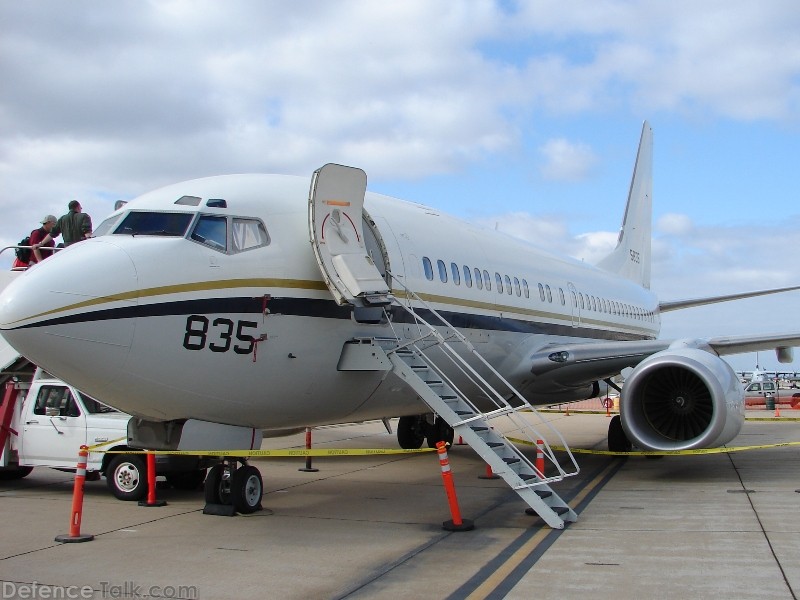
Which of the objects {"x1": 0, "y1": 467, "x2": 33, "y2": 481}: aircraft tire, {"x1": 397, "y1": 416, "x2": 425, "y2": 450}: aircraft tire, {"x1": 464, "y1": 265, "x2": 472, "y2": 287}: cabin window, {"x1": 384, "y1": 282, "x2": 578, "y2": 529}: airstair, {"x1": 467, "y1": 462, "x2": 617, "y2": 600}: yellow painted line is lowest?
{"x1": 0, "y1": 467, "x2": 33, "y2": 481}: aircraft tire

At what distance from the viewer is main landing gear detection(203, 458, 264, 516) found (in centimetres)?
920

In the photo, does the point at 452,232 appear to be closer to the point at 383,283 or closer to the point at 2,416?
the point at 383,283

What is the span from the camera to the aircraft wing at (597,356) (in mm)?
13281

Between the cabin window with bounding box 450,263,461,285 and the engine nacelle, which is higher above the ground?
the cabin window with bounding box 450,263,461,285

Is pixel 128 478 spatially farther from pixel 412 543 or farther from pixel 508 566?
pixel 508 566

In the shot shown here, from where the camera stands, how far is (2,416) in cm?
1207

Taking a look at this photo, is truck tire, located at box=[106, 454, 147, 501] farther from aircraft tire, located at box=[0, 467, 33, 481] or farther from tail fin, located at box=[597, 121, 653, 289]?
tail fin, located at box=[597, 121, 653, 289]

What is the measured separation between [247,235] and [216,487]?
9.92ft

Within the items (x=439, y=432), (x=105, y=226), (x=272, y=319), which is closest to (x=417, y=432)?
(x=439, y=432)

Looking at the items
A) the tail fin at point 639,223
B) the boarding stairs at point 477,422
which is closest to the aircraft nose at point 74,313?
the boarding stairs at point 477,422

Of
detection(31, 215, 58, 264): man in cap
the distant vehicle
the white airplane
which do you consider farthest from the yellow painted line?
the distant vehicle

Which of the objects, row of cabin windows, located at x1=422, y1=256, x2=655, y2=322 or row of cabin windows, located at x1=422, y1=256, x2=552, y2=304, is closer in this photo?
row of cabin windows, located at x1=422, y1=256, x2=552, y2=304

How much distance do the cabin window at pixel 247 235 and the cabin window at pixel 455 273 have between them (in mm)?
3517

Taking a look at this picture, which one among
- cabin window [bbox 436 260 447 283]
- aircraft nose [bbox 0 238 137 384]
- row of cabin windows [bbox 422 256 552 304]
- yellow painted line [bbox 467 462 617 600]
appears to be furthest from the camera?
cabin window [bbox 436 260 447 283]
